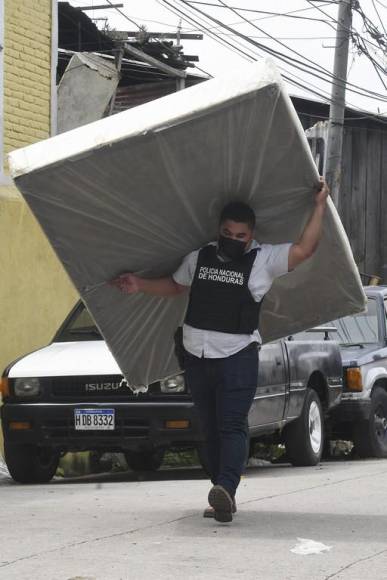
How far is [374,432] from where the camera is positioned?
1491 cm

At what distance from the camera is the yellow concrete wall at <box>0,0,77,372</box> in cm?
1493

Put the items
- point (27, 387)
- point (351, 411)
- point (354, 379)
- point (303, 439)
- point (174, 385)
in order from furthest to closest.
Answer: point (354, 379) → point (351, 411) → point (303, 439) → point (27, 387) → point (174, 385)

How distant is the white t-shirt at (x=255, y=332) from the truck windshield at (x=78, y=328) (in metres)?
4.69

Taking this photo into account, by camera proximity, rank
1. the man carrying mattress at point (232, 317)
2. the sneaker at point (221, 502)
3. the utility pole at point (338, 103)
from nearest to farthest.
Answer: the sneaker at point (221, 502) → the man carrying mattress at point (232, 317) → the utility pole at point (338, 103)

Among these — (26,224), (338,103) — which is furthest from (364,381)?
(338,103)

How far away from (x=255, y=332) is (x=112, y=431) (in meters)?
3.81

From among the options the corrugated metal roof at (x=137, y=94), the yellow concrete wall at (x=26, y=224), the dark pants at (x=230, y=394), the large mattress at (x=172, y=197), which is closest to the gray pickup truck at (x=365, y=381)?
the yellow concrete wall at (x=26, y=224)

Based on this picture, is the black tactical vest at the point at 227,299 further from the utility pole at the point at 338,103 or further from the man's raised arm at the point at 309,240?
the utility pole at the point at 338,103

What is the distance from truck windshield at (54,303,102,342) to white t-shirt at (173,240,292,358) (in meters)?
4.69

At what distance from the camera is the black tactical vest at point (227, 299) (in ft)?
24.6

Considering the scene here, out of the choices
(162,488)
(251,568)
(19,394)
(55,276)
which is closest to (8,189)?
(55,276)

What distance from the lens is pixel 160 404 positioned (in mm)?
11102

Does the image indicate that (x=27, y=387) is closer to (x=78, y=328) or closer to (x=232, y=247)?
(x=78, y=328)

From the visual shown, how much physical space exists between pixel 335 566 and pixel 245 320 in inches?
68.4
